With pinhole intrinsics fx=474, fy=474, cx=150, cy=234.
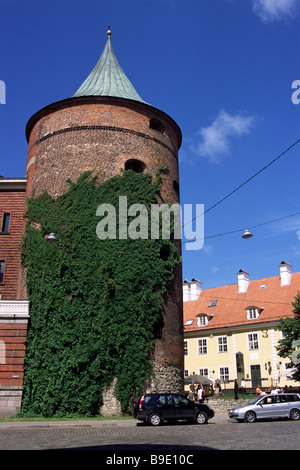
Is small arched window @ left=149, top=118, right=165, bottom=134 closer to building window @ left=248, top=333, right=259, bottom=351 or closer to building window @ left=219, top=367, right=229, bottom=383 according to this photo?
building window @ left=248, top=333, right=259, bottom=351

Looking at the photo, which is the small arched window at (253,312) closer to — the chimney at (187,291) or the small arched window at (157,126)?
the chimney at (187,291)

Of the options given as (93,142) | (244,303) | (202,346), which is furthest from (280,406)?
(202,346)

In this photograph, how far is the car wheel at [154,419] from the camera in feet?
52.2

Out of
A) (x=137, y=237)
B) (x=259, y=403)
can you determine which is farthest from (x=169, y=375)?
(x=137, y=237)

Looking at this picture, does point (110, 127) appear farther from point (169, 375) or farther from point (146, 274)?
point (169, 375)

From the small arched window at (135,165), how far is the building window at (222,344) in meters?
21.6

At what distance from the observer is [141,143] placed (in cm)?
2298

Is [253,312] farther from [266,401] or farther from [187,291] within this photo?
[266,401]

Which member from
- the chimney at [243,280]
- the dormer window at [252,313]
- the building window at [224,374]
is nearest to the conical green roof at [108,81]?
the dormer window at [252,313]

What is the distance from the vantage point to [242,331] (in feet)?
127

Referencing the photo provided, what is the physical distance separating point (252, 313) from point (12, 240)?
22703 mm

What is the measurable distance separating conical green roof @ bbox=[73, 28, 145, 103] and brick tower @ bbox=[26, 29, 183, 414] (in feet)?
0.27

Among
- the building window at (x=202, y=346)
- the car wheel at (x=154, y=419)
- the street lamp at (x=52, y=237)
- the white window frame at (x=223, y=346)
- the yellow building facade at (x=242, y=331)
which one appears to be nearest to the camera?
the car wheel at (x=154, y=419)

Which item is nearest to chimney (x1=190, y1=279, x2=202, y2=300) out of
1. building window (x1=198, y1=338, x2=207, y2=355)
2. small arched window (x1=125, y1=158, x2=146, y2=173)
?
building window (x1=198, y1=338, x2=207, y2=355)
